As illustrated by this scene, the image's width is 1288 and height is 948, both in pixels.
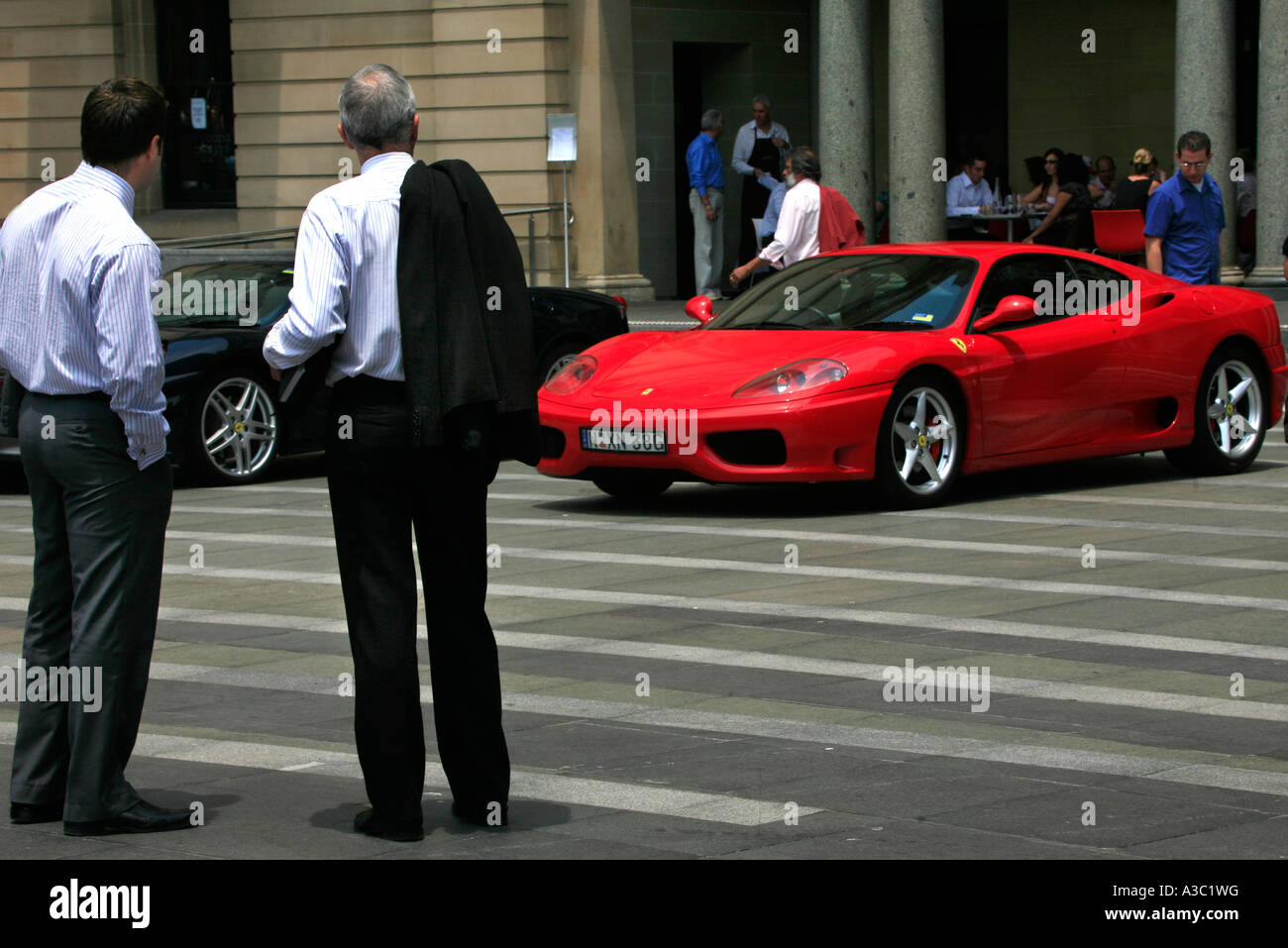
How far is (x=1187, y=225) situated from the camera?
13914mm

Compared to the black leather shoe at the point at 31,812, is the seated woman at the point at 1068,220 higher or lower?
higher

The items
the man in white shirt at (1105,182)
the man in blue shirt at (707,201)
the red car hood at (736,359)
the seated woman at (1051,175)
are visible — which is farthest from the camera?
the man in white shirt at (1105,182)

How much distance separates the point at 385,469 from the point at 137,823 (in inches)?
43.4

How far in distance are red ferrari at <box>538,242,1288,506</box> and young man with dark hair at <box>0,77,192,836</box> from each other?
5.84 meters

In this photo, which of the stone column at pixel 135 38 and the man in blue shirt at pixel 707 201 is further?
the stone column at pixel 135 38

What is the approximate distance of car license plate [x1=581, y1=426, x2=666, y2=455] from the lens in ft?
36.1

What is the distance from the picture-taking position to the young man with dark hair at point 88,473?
5.23 metres

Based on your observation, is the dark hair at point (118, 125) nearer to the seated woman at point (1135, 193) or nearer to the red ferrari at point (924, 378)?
the red ferrari at point (924, 378)

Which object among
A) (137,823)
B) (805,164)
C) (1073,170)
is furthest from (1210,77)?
(137,823)

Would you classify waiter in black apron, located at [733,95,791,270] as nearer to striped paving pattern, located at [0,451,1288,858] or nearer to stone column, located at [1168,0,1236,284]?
stone column, located at [1168,0,1236,284]

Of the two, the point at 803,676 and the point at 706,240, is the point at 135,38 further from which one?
the point at 803,676

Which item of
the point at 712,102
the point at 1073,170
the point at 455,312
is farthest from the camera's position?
the point at 712,102

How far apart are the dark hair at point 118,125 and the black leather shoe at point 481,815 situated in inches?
74.5

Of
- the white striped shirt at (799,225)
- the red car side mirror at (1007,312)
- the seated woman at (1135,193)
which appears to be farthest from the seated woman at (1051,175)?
the red car side mirror at (1007,312)
